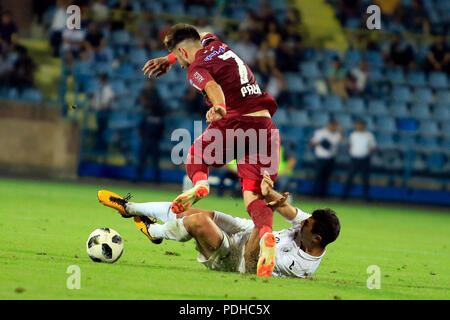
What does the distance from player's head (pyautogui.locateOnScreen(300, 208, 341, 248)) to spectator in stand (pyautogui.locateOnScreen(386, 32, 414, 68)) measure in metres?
15.8

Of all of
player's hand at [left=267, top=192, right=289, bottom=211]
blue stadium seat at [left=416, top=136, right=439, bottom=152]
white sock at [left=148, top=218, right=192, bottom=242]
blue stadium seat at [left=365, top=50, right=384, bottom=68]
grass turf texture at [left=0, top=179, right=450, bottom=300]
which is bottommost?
grass turf texture at [left=0, top=179, right=450, bottom=300]

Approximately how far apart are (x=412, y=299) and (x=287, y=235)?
1.28 m

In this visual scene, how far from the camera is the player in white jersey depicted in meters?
6.45

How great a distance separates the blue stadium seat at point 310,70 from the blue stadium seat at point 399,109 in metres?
2.13

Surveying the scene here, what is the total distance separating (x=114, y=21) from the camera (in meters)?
20.5

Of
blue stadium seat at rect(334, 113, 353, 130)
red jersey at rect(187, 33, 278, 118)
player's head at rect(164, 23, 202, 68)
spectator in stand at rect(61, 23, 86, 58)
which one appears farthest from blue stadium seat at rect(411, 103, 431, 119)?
player's head at rect(164, 23, 202, 68)

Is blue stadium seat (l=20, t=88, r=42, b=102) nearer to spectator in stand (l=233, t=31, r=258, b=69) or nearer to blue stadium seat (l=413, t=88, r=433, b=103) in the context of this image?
spectator in stand (l=233, t=31, r=258, b=69)

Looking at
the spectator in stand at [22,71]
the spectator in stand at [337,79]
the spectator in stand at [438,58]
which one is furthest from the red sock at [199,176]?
the spectator in stand at [438,58]

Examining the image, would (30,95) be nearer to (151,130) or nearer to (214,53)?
(151,130)

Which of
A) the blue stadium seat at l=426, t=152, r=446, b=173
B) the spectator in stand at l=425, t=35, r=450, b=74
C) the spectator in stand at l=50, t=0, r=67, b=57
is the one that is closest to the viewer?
the spectator in stand at l=50, t=0, r=67, b=57

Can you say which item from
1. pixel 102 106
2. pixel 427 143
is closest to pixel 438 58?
pixel 427 143

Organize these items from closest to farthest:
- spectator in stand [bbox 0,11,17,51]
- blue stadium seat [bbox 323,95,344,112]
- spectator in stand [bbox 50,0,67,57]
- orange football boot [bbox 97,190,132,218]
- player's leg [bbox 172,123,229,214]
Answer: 1. orange football boot [bbox 97,190,132,218]
2. player's leg [bbox 172,123,229,214]
3. spectator in stand [bbox 0,11,17,51]
4. spectator in stand [bbox 50,0,67,57]
5. blue stadium seat [bbox 323,95,344,112]

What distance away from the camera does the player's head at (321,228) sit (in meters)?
6.36
